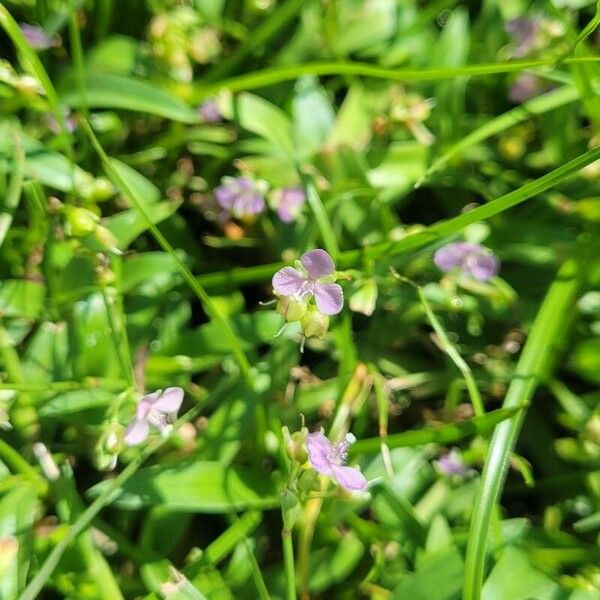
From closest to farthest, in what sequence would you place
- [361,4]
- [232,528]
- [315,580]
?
[232,528] < [315,580] < [361,4]

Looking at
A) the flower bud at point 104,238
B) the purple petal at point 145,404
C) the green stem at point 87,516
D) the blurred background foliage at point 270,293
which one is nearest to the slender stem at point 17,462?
the blurred background foliage at point 270,293

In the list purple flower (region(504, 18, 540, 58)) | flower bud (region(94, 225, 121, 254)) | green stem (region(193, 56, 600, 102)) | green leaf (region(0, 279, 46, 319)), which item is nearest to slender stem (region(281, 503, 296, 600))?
flower bud (region(94, 225, 121, 254))

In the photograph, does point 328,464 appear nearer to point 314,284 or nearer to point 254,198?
point 314,284

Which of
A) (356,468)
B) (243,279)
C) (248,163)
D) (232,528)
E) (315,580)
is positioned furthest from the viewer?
(248,163)

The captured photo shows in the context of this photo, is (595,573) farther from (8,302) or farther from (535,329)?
(8,302)

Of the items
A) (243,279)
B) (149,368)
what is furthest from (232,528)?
(243,279)

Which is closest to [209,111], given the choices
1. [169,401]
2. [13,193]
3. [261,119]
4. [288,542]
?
[261,119]
